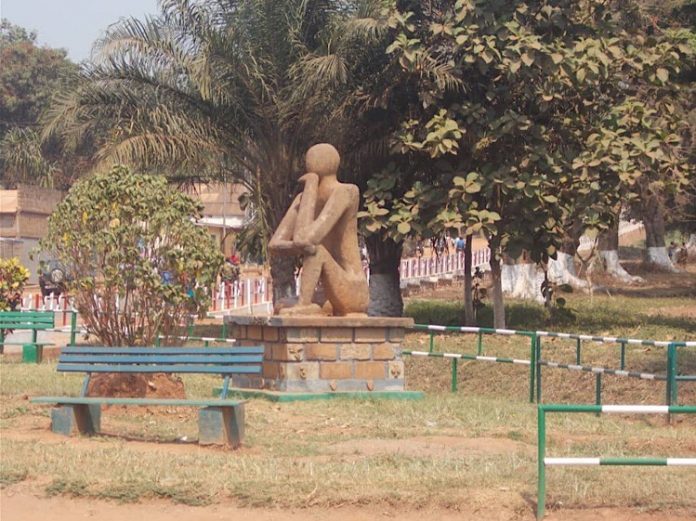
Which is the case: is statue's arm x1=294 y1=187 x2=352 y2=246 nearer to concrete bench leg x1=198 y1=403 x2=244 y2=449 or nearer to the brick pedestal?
the brick pedestal

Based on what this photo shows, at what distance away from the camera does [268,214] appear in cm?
2105

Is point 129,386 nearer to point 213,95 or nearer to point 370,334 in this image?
point 370,334

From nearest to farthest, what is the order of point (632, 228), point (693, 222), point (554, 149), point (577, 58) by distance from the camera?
point (577, 58) → point (554, 149) → point (693, 222) → point (632, 228)

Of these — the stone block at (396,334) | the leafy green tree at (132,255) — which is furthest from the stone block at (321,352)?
the leafy green tree at (132,255)

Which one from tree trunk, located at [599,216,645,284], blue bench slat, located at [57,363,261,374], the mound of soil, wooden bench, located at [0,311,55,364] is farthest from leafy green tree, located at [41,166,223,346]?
tree trunk, located at [599,216,645,284]

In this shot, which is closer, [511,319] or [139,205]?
[139,205]

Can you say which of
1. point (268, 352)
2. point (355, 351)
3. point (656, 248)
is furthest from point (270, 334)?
point (656, 248)

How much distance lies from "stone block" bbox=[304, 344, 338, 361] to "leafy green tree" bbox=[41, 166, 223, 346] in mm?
1385

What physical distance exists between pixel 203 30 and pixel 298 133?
216 cm

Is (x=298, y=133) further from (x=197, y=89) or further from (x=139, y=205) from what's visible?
(x=139, y=205)

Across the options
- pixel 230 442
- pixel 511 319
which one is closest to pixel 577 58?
pixel 511 319

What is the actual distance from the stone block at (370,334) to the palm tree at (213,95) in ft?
22.5

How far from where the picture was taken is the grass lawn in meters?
7.76

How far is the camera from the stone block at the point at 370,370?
13336mm
